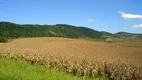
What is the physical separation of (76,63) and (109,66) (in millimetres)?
2303

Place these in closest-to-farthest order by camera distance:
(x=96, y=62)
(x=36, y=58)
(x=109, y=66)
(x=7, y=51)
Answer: (x=109, y=66)
(x=96, y=62)
(x=36, y=58)
(x=7, y=51)

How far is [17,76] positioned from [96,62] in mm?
6377

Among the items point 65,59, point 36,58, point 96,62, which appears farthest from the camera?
point 36,58

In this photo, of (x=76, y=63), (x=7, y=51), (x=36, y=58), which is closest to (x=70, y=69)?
(x=76, y=63)

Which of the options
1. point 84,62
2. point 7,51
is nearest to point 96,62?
point 84,62

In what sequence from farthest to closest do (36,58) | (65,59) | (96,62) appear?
(36,58), (65,59), (96,62)

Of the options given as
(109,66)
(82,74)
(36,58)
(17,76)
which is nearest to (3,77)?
(17,76)

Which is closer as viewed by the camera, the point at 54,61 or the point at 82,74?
the point at 82,74

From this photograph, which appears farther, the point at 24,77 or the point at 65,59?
the point at 65,59

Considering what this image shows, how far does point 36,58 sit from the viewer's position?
20.9 metres

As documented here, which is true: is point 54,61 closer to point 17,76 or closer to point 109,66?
point 109,66

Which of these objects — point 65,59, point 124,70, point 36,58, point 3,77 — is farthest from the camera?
point 36,58

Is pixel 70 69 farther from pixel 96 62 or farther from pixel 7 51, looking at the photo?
pixel 7 51

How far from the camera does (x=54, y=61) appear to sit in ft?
62.0
